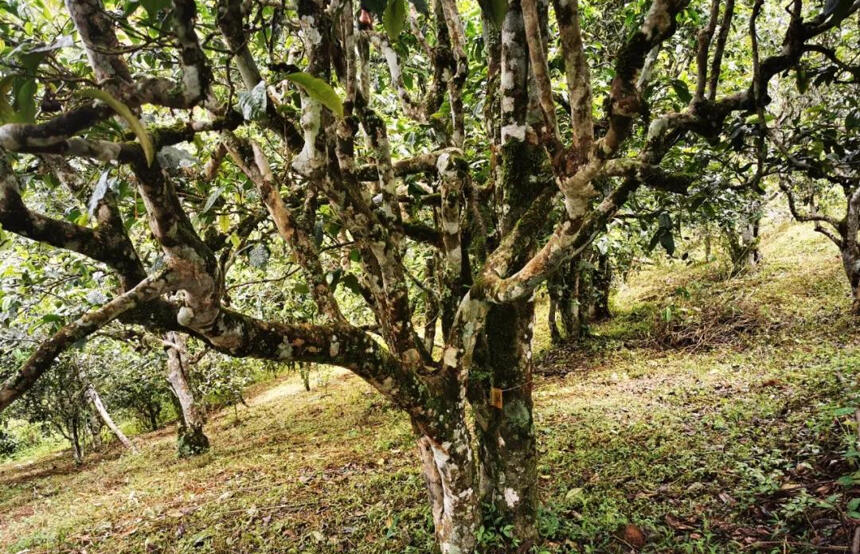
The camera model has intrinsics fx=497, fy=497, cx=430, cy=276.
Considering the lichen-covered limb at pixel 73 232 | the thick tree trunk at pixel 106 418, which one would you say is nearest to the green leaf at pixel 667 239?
the lichen-covered limb at pixel 73 232

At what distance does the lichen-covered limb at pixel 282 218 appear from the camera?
247cm

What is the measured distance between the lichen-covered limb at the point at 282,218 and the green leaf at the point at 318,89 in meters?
1.03

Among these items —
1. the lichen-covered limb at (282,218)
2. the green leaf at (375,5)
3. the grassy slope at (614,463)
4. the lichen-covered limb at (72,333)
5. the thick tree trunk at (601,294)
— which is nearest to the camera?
the green leaf at (375,5)

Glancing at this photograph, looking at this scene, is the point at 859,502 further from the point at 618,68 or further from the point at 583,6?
the point at 583,6

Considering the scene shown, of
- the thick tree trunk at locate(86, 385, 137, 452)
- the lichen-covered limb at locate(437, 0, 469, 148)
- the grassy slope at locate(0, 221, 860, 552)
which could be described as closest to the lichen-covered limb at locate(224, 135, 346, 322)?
the lichen-covered limb at locate(437, 0, 469, 148)

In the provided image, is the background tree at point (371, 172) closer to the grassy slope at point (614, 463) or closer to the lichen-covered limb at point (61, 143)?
the lichen-covered limb at point (61, 143)

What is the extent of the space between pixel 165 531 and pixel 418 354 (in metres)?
3.76

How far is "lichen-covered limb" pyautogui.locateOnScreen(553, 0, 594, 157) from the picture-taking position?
5.41 ft

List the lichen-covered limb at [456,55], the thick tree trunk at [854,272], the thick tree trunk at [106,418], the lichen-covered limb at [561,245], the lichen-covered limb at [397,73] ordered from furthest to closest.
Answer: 1. the thick tree trunk at [106,418]
2. the thick tree trunk at [854,272]
3. the lichen-covered limb at [397,73]
4. the lichen-covered limb at [456,55]
5. the lichen-covered limb at [561,245]

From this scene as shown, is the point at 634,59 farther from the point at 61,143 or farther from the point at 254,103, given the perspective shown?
the point at 61,143

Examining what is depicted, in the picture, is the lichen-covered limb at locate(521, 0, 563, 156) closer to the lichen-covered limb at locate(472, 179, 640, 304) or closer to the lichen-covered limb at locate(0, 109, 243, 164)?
the lichen-covered limb at locate(472, 179, 640, 304)

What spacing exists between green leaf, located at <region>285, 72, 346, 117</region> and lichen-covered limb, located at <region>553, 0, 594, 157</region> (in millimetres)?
767

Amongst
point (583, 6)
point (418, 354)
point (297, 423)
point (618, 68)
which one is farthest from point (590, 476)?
point (297, 423)

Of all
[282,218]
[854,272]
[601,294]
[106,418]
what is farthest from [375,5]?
Result: [106,418]
